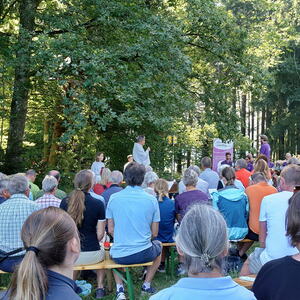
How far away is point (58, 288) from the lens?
2.10 m

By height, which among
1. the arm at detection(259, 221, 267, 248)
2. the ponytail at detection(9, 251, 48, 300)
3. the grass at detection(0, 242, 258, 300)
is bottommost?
the grass at detection(0, 242, 258, 300)

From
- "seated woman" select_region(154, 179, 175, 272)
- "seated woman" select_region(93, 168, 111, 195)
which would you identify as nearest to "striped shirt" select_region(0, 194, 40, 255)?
"seated woman" select_region(154, 179, 175, 272)

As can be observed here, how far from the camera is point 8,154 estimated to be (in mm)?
12922

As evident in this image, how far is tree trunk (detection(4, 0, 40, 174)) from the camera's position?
35.4ft

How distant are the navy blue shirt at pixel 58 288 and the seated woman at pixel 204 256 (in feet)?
1.57

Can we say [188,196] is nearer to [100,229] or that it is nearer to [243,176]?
[100,229]

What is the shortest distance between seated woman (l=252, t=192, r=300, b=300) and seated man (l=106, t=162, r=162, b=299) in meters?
2.74

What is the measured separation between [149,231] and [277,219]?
164 cm

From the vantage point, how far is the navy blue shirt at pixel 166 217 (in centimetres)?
648

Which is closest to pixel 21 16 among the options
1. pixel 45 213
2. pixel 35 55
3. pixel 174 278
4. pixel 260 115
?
pixel 35 55

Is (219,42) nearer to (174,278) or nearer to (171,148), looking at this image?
(171,148)

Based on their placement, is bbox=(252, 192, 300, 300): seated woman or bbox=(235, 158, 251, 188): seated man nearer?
bbox=(252, 192, 300, 300): seated woman

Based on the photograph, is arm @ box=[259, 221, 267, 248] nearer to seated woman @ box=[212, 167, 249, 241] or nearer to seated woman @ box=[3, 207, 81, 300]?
seated woman @ box=[212, 167, 249, 241]

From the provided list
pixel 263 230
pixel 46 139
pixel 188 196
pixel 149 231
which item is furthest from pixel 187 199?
pixel 46 139
